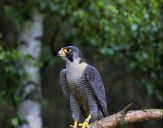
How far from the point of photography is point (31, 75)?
7.19m

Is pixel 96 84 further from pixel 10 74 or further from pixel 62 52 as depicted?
pixel 10 74

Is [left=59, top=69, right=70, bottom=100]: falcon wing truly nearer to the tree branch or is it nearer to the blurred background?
the tree branch

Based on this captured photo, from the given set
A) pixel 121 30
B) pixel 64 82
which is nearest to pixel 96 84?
pixel 64 82

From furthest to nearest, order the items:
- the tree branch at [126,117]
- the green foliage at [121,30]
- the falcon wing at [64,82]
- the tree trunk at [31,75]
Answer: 1. the tree trunk at [31,75]
2. the green foliage at [121,30]
3. the falcon wing at [64,82]
4. the tree branch at [126,117]

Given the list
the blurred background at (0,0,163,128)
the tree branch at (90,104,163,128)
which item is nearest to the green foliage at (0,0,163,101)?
the blurred background at (0,0,163,128)

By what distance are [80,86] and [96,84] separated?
0.13 m

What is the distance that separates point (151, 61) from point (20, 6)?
5.94 feet

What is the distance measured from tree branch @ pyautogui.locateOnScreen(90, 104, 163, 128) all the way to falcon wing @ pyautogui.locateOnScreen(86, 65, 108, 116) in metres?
0.47

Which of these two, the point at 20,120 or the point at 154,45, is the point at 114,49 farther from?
the point at 20,120

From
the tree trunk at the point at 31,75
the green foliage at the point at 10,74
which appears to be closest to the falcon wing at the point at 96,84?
the green foliage at the point at 10,74

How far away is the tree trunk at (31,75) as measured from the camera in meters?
6.98

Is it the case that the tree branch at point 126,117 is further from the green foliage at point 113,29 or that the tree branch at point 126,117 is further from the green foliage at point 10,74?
the green foliage at point 10,74

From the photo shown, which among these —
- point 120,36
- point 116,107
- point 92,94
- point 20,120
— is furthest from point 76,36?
point 116,107

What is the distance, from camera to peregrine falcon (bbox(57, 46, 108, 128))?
451 cm
